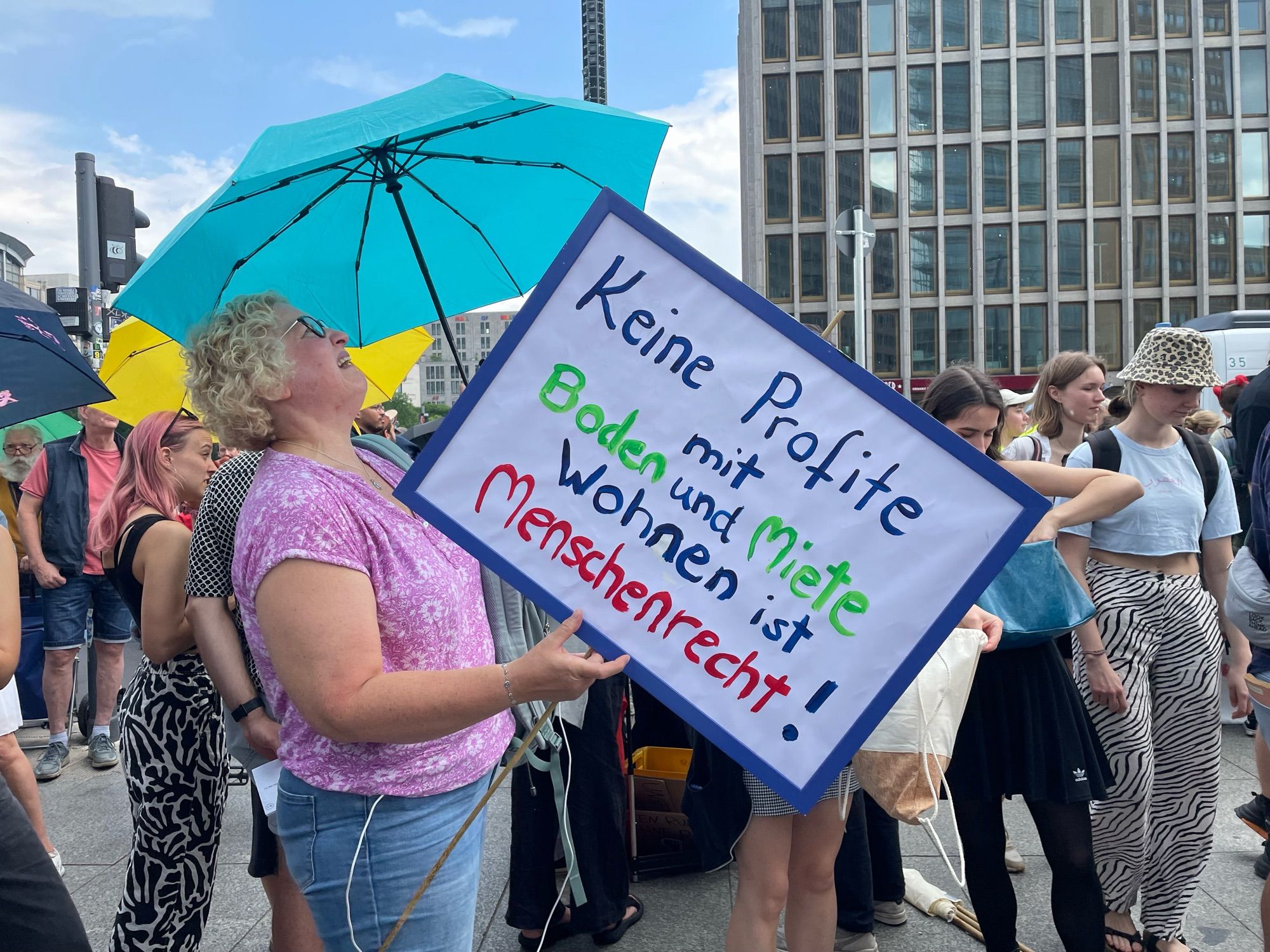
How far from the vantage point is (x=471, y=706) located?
4.99ft

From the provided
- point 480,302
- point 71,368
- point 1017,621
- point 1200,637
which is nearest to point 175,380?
point 480,302

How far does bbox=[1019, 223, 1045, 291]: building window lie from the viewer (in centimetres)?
4469

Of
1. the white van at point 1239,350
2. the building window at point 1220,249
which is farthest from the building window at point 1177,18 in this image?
the white van at point 1239,350

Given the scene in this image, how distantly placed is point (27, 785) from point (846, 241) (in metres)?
10.3

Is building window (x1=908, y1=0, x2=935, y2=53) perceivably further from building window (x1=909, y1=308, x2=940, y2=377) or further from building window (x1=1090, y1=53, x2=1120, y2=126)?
building window (x1=909, y1=308, x2=940, y2=377)

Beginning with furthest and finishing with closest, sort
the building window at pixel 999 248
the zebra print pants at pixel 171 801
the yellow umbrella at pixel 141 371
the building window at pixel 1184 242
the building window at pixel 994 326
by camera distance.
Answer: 1. the building window at pixel 999 248
2. the building window at pixel 994 326
3. the building window at pixel 1184 242
4. the yellow umbrella at pixel 141 371
5. the zebra print pants at pixel 171 801

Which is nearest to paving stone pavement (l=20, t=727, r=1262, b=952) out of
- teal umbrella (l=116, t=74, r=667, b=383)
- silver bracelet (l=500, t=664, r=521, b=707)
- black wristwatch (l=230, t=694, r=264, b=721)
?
black wristwatch (l=230, t=694, r=264, b=721)

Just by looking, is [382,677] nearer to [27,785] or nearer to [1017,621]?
[1017,621]

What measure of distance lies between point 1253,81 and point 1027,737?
166 feet

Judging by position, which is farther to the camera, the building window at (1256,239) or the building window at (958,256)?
the building window at (958,256)

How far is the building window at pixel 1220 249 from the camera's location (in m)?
43.2

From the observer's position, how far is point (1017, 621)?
2.75 metres

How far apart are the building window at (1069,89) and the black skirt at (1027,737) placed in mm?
47921

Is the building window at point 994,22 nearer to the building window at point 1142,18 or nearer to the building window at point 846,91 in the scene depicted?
the building window at point 1142,18
